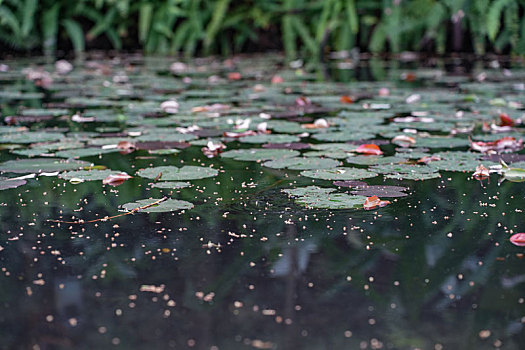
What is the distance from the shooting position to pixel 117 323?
1156 mm

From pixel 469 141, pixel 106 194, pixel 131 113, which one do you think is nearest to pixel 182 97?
pixel 131 113

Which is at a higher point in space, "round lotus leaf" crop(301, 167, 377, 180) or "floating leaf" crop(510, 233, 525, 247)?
"round lotus leaf" crop(301, 167, 377, 180)

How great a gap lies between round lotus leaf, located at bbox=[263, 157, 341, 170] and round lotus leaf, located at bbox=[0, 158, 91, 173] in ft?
1.73

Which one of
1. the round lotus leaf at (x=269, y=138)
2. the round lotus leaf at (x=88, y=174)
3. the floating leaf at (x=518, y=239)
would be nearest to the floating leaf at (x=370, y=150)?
the round lotus leaf at (x=269, y=138)

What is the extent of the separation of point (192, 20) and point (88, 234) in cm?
609

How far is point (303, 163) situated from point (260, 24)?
17.3 ft

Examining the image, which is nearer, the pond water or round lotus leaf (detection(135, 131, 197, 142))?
the pond water

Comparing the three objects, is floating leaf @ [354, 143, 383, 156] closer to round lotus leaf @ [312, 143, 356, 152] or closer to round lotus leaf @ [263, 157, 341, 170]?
round lotus leaf @ [312, 143, 356, 152]

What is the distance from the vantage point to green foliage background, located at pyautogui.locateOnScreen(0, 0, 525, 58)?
6836 millimetres

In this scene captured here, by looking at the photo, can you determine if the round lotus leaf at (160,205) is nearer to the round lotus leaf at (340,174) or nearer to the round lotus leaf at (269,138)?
the round lotus leaf at (340,174)

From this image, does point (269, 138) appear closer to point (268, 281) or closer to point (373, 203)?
point (373, 203)

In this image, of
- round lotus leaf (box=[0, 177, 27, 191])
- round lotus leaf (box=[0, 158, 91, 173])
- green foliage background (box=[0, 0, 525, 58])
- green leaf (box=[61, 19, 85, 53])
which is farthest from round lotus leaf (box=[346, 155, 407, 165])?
green leaf (box=[61, 19, 85, 53])

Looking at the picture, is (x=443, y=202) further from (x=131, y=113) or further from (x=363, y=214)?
(x=131, y=113)

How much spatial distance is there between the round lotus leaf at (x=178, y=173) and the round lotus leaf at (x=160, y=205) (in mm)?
252
